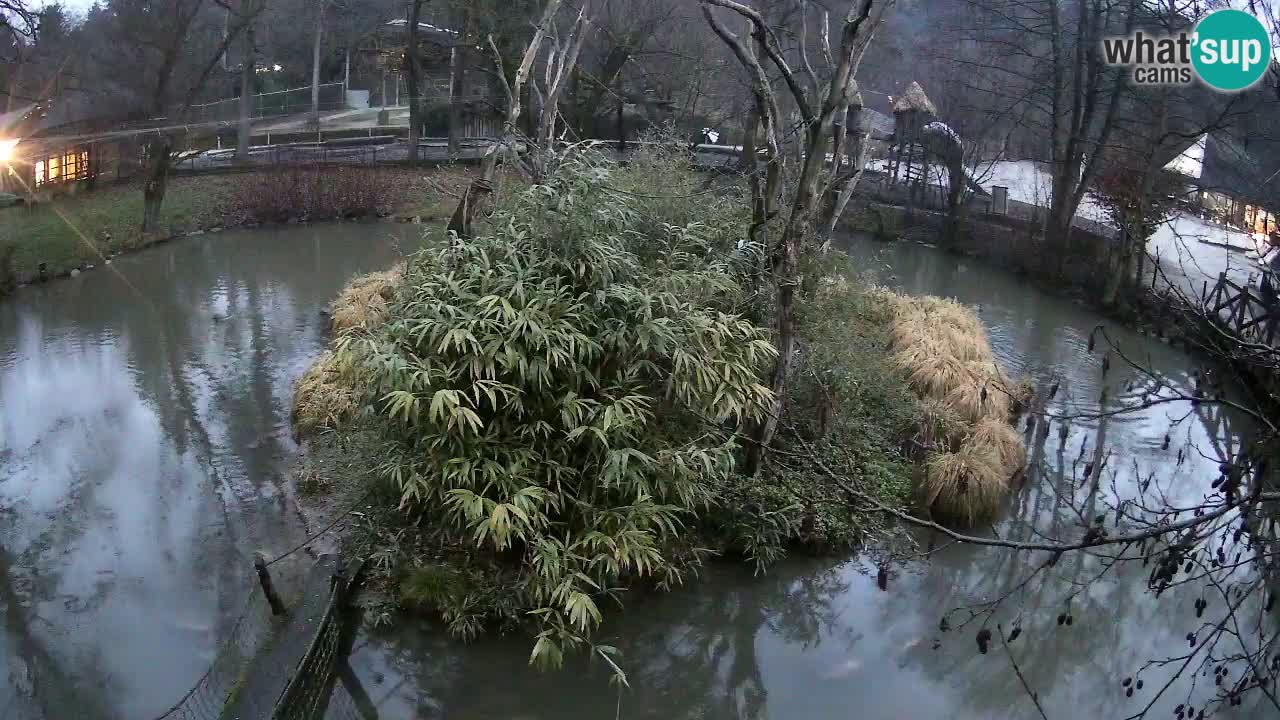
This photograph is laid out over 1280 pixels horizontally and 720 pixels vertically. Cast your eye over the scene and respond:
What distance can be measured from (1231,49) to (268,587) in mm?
7690

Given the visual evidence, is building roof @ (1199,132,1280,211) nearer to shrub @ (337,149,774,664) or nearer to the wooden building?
shrub @ (337,149,774,664)

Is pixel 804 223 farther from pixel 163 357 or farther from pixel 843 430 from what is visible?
pixel 163 357

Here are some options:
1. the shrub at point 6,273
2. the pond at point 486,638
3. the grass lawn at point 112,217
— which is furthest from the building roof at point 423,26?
the pond at point 486,638

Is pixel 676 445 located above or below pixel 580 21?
below

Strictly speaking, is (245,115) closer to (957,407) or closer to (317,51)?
(317,51)

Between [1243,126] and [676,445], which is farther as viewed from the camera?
[1243,126]

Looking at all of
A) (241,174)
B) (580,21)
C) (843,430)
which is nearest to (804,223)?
(843,430)

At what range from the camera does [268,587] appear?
19.5 ft

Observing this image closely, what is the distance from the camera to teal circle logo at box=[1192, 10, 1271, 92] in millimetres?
6972

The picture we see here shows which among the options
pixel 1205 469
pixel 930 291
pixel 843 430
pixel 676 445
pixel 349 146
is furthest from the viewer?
pixel 349 146

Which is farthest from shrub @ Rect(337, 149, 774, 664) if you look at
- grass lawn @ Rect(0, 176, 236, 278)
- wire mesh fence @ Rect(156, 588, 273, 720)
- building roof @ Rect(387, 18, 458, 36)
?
building roof @ Rect(387, 18, 458, 36)

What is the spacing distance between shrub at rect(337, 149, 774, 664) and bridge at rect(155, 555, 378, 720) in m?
0.54

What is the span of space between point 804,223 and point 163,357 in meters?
7.47

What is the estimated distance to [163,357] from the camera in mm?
11164
